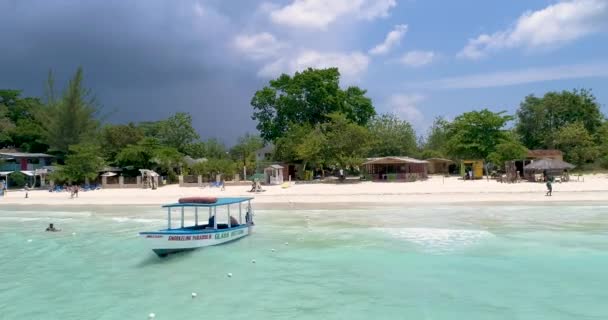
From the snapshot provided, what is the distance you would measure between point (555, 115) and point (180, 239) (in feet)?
217

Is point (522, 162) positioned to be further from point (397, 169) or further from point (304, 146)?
point (304, 146)

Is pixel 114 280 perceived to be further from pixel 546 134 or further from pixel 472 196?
pixel 546 134

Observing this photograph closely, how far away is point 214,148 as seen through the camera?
80750mm

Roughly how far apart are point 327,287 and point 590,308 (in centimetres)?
657

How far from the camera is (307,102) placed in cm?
6875

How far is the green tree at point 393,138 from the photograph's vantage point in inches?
2990

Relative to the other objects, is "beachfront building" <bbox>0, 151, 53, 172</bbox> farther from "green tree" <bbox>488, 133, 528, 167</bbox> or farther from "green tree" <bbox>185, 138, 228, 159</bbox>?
"green tree" <bbox>488, 133, 528, 167</bbox>

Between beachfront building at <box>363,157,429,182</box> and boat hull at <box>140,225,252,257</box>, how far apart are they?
36.1 meters

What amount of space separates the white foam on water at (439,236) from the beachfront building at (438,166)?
49.0 metres

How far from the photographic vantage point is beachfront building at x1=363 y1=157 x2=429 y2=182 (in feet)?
177

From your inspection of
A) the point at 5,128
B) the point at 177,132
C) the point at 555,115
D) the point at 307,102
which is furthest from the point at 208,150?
the point at 555,115

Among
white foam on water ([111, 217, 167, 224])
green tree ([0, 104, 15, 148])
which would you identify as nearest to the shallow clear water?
white foam on water ([111, 217, 167, 224])

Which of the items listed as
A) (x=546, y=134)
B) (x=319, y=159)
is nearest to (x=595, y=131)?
(x=546, y=134)

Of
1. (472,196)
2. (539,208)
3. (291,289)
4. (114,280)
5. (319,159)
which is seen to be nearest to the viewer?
(291,289)
